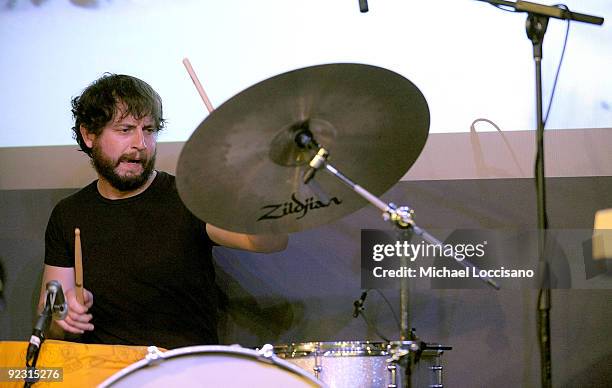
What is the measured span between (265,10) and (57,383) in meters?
1.32

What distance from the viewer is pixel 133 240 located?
2590 mm

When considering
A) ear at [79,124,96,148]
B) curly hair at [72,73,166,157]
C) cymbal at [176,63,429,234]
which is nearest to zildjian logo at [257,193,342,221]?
cymbal at [176,63,429,234]

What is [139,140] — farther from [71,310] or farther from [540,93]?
[540,93]

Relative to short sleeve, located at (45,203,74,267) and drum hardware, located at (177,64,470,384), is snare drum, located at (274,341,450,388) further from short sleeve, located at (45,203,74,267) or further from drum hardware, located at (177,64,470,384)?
short sleeve, located at (45,203,74,267)

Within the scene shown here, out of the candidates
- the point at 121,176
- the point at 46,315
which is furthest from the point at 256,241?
the point at 46,315

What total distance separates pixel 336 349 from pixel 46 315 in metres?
0.69

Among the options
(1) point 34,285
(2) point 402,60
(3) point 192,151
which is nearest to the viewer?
(3) point 192,151

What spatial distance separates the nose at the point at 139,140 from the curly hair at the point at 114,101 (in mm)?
42

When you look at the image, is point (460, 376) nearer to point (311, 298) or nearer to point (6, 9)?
point (311, 298)

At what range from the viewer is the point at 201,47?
2.83 meters

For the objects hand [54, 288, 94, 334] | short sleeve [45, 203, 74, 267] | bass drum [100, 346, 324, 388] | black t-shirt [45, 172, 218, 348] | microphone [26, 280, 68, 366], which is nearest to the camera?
bass drum [100, 346, 324, 388]

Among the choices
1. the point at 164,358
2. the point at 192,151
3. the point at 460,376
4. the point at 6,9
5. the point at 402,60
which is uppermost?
the point at 6,9

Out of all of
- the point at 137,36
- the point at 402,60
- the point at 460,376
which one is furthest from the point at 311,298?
the point at 137,36

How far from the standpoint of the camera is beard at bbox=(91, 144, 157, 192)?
257 cm
